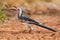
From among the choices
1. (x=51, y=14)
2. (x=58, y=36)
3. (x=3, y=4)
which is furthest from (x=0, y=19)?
(x=51, y=14)

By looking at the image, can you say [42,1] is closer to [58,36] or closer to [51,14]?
[51,14]

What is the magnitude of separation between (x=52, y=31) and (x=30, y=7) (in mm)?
7927

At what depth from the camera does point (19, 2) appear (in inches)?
820

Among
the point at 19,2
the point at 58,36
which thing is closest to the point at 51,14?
the point at 19,2

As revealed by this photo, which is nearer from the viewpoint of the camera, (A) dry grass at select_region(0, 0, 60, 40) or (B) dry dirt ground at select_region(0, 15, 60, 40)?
(B) dry dirt ground at select_region(0, 15, 60, 40)

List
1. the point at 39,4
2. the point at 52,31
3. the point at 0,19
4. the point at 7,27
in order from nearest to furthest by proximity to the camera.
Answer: the point at 52,31
the point at 7,27
the point at 0,19
the point at 39,4

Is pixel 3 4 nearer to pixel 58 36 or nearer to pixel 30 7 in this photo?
pixel 30 7

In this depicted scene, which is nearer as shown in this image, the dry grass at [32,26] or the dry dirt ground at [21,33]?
the dry dirt ground at [21,33]

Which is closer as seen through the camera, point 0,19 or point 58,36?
point 58,36

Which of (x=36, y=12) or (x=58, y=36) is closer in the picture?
(x=58, y=36)

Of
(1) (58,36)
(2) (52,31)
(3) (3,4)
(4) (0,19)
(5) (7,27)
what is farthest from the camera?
(3) (3,4)

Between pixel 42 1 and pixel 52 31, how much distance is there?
31.1 feet

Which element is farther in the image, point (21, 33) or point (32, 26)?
point (32, 26)

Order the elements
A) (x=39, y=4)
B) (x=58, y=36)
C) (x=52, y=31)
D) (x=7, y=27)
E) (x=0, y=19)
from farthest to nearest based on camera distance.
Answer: (x=39, y=4) < (x=0, y=19) < (x=7, y=27) < (x=52, y=31) < (x=58, y=36)
